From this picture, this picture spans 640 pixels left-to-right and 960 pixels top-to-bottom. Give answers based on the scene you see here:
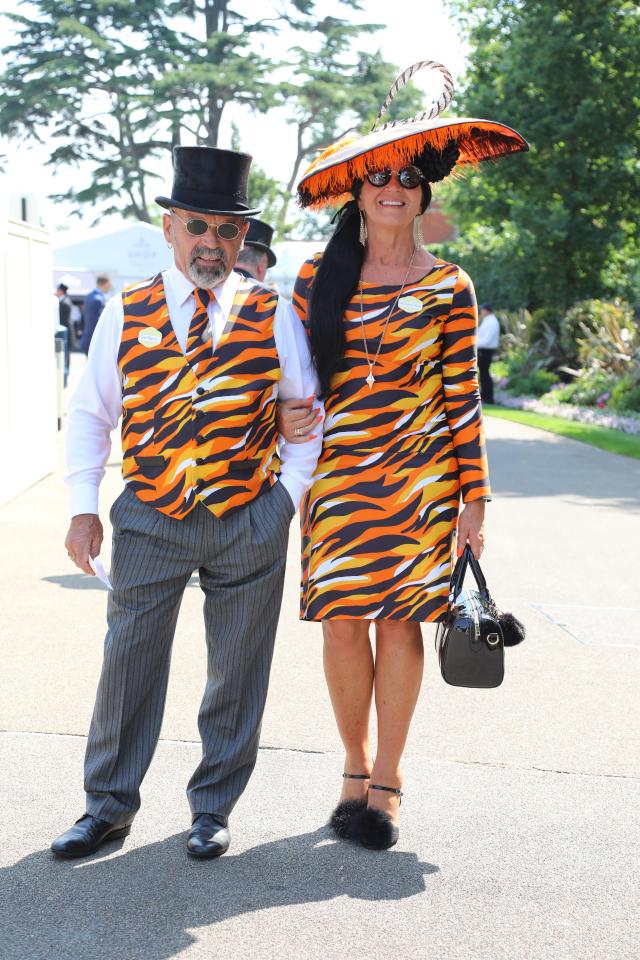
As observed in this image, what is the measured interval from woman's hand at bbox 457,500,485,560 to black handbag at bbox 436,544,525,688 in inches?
5.1

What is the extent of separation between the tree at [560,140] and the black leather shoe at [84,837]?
18684 millimetres

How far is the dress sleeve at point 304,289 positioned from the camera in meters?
3.74

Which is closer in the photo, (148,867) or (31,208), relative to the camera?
(148,867)

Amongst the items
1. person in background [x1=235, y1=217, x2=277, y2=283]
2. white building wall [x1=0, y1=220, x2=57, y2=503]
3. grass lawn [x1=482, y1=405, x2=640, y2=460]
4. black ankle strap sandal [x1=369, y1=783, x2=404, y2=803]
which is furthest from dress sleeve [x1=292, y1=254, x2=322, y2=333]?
grass lawn [x1=482, y1=405, x2=640, y2=460]

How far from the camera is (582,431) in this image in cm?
1672

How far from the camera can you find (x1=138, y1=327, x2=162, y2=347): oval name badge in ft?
11.3

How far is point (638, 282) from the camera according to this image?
20.7 meters

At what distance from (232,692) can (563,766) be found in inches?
53.4

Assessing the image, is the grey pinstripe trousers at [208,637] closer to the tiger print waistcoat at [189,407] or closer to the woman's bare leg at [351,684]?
the tiger print waistcoat at [189,407]

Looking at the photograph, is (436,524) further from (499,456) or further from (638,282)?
(638,282)

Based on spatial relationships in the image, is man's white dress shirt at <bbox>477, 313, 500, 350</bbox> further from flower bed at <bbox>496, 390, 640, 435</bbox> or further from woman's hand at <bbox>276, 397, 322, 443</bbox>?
woman's hand at <bbox>276, 397, 322, 443</bbox>

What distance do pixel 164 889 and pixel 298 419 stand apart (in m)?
1.27

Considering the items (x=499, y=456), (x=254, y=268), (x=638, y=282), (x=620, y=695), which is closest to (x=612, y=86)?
(x=638, y=282)

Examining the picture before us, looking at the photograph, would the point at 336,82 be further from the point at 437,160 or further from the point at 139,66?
the point at 437,160
